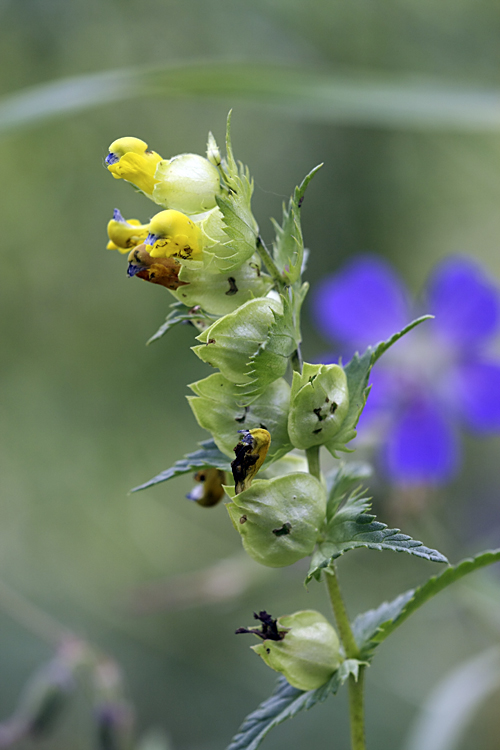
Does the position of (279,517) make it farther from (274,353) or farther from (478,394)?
(478,394)

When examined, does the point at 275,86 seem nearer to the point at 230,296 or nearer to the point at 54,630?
the point at 230,296

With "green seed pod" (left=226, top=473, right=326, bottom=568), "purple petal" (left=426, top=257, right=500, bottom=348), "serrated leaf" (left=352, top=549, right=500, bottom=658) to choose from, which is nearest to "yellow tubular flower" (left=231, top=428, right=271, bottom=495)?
"green seed pod" (left=226, top=473, right=326, bottom=568)

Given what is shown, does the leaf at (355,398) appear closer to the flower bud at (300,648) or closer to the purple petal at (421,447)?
the flower bud at (300,648)

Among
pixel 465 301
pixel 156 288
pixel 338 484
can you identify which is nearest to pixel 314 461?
pixel 338 484

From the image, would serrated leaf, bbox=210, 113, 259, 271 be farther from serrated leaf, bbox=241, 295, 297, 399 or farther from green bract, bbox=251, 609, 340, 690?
green bract, bbox=251, 609, 340, 690

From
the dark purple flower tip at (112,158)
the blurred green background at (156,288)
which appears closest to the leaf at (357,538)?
the dark purple flower tip at (112,158)

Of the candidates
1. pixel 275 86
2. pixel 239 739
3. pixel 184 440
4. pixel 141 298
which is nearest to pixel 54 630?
pixel 239 739

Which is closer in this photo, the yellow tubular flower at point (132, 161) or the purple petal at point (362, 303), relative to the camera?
the yellow tubular flower at point (132, 161)
